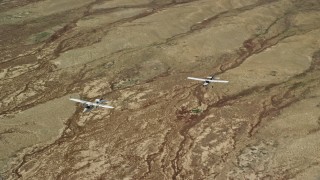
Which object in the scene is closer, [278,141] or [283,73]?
[278,141]

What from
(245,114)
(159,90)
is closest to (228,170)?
(245,114)

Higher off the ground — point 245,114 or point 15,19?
point 15,19

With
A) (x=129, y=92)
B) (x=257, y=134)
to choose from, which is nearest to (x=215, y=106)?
(x=257, y=134)

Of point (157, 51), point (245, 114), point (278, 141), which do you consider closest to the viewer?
point (278, 141)

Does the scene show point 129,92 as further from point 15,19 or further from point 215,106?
point 15,19

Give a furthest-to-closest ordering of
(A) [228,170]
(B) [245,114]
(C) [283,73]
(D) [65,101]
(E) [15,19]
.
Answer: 1. (E) [15,19]
2. (C) [283,73]
3. (D) [65,101]
4. (B) [245,114]
5. (A) [228,170]

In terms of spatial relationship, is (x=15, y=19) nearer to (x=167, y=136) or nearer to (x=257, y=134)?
(x=167, y=136)
